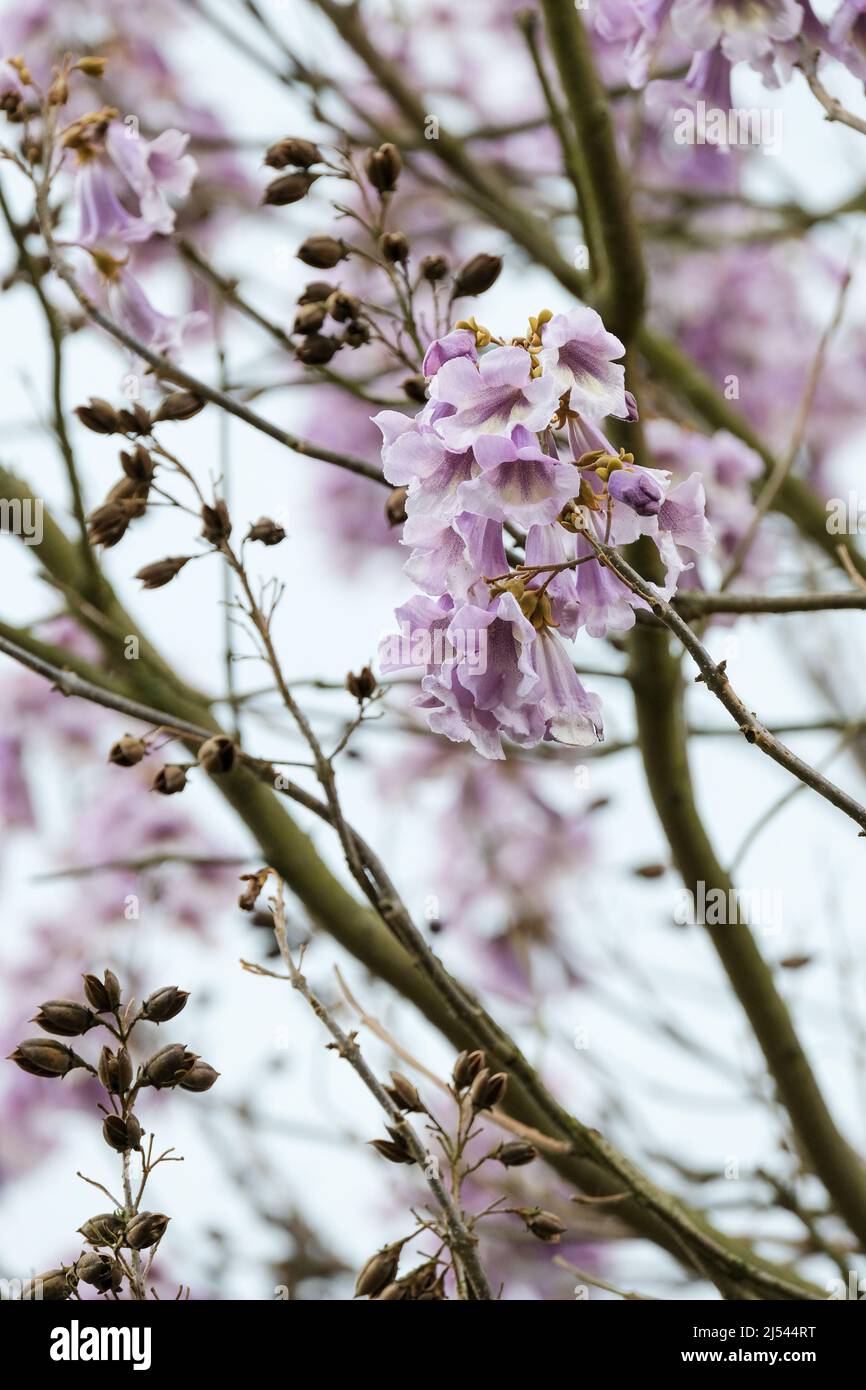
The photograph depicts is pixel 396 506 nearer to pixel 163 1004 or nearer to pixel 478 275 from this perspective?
pixel 478 275

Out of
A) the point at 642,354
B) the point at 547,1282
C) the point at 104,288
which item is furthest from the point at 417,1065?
the point at 547,1282

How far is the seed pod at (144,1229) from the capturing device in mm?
1028

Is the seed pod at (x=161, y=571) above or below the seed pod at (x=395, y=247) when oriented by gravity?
below

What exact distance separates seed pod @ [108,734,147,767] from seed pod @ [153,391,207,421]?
0.31 m

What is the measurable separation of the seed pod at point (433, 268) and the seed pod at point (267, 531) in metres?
0.31

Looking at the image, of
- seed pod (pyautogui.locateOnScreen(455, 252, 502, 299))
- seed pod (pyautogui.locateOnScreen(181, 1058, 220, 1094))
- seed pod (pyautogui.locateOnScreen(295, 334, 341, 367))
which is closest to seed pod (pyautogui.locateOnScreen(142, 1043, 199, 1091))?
seed pod (pyautogui.locateOnScreen(181, 1058, 220, 1094))

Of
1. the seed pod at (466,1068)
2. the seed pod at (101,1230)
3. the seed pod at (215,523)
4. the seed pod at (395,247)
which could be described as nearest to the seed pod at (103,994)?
the seed pod at (101,1230)

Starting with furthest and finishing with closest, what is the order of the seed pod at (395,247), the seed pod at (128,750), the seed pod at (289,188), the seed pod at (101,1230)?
the seed pod at (289,188)
the seed pod at (395,247)
the seed pod at (128,750)
the seed pod at (101,1230)

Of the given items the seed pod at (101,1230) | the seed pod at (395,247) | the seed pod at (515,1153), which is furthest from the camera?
the seed pod at (395,247)

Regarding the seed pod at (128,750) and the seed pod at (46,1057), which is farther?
the seed pod at (128,750)

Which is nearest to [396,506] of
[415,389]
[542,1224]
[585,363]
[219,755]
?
[415,389]

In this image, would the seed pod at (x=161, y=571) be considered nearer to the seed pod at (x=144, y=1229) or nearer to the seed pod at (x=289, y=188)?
the seed pod at (x=289, y=188)

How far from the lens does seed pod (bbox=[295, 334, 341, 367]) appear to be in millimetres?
1410
